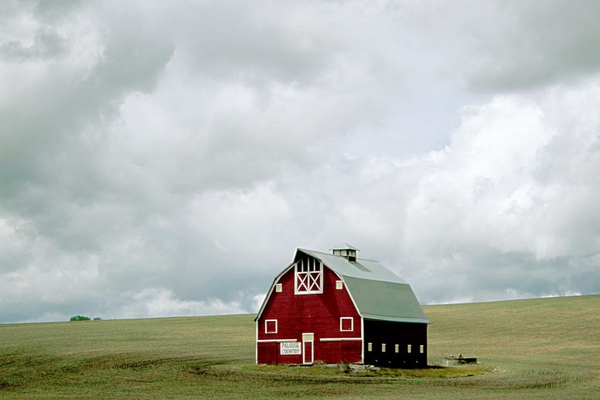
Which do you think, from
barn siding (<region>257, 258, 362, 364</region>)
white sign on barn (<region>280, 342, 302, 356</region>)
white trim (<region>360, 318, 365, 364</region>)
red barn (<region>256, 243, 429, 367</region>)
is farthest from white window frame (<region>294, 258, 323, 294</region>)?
white trim (<region>360, 318, 365, 364</region>)

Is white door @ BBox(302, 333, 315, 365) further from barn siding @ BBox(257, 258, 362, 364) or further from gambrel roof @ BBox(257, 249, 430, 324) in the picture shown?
gambrel roof @ BBox(257, 249, 430, 324)

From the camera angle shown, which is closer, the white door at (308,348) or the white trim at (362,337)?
the white trim at (362,337)

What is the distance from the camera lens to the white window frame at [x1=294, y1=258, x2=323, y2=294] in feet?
211

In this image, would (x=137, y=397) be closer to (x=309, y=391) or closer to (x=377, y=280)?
(x=309, y=391)

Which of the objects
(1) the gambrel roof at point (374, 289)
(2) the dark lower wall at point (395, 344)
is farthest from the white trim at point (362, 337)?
(1) the gambrel roof at point (374, 289)

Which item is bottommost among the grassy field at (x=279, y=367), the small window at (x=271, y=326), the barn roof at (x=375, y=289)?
the grassy field at (x=279, y=367)

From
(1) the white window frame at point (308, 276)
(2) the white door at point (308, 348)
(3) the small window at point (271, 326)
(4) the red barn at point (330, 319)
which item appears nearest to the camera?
(4) the red barn at point (330, 319)

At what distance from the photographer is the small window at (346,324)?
62438 mm

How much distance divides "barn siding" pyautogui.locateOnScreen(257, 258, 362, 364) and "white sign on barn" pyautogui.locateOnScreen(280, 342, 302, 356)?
0.29 m

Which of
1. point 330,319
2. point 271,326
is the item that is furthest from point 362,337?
point 271,326

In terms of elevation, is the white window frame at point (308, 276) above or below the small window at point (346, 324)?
above

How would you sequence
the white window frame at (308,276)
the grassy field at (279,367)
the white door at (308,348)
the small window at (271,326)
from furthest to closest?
the small window at (271,326), the white window frame at (308,276), the white door at (308,348), the grassy field at (279,367)

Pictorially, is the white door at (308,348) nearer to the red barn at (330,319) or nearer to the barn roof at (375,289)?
the red barn at (330,319)

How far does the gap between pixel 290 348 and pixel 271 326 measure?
2.32m
